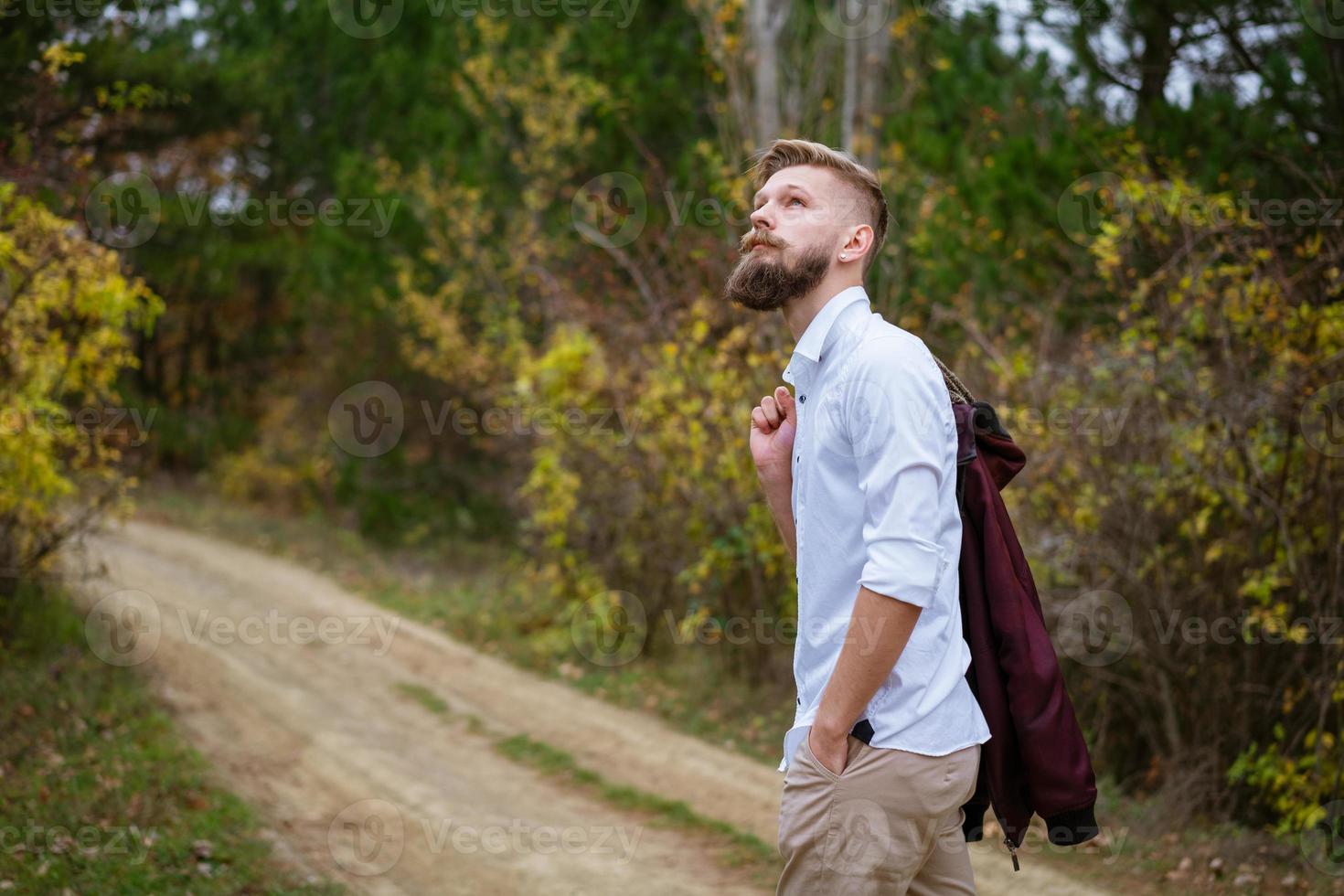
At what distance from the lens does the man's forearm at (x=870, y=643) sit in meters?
2.09

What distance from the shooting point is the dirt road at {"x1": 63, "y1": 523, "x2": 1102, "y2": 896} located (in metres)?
5.30

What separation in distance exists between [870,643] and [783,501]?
603 millimetres

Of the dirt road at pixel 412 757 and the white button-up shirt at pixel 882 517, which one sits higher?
the white button-up shirt at pixel 882 517

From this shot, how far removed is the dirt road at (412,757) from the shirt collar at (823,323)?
3.42 m

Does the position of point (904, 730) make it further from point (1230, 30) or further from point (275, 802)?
point (1230, 30)

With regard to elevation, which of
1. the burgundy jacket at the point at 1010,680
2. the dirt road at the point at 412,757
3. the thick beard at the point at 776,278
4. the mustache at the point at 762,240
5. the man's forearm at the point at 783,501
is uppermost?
the mustache at the point at 762,240

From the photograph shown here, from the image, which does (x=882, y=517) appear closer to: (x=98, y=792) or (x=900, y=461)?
(x=900, y=461)

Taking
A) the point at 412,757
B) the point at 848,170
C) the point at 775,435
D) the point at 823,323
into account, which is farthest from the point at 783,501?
the point at 412,757

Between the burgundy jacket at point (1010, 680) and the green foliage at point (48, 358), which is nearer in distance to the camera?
the burgundy jacket at point (1010, 680)

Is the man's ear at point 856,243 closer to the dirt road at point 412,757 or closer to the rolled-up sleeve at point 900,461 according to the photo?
the rolled-up sleeve at point 900,461

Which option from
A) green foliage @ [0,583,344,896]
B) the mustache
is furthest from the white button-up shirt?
green foliage @ [0,583,344,896]

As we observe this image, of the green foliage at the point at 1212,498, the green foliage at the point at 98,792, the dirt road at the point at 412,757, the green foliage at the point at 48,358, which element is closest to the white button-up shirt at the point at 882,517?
the dirt road at the point at 412,757

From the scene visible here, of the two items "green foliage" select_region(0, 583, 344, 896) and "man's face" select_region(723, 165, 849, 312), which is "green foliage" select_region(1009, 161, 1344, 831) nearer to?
"man's face" select_region(723, 165, 849, 312)

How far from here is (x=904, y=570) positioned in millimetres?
2082
